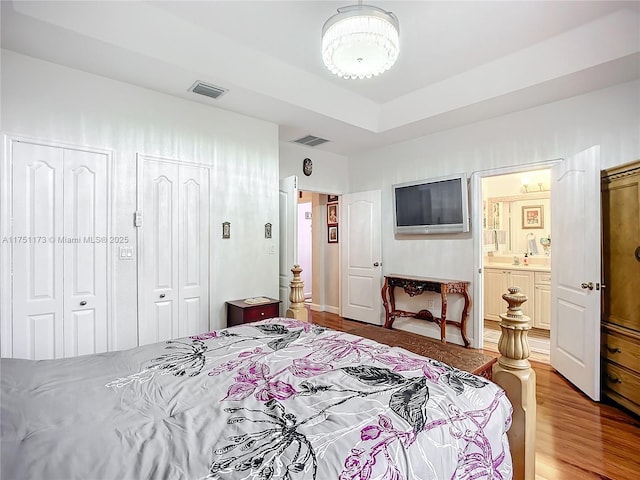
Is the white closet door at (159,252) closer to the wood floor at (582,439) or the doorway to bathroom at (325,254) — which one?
the doorway to bathroom at (325,254)

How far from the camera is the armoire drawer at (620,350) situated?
8.12 feet

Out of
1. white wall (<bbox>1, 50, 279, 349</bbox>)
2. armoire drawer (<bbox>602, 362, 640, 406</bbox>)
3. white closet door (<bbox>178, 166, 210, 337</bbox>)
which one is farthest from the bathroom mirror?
white closet door (<bbox>178, 166, 210, 337</bbox>)

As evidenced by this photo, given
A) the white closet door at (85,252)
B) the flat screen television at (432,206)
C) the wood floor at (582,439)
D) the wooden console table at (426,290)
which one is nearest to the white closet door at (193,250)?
the white closet door at (85,252)

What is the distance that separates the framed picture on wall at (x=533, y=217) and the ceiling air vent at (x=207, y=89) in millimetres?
5003

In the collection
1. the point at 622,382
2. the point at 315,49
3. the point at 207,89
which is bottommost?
the point at 622,382

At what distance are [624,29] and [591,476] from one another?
3.10 m

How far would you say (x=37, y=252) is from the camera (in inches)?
99.8

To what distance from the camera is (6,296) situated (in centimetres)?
241

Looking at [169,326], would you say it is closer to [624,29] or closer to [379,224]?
[379,224]

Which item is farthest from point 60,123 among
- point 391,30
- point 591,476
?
point 591,476

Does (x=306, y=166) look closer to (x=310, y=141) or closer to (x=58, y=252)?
(x=310, y=141)

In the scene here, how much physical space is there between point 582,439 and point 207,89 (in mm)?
3939

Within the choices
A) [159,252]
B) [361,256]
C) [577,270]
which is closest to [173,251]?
[159,252]

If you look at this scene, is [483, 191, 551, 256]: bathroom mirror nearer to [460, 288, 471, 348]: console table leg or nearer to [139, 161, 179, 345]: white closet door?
[460, 288, 471, 348]: console table leg
